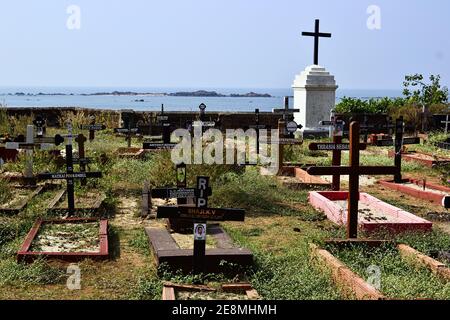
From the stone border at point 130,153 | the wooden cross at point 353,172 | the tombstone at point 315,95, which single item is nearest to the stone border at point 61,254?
the wooden cross at point 353,172

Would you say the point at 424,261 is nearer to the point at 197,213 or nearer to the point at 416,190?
the point at 197,213

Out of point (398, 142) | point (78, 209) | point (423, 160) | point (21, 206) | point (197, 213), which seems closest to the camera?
point (197, 213)

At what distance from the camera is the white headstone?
21.3 metres

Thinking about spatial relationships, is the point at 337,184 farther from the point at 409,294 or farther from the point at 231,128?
the point at 231,128

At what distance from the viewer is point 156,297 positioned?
590cm

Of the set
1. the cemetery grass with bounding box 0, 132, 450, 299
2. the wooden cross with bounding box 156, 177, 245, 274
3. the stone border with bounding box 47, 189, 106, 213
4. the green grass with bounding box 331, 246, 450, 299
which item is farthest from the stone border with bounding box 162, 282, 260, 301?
the stone border with bounding box 47, 189, 106, 213

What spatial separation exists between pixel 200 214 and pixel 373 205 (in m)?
4.42

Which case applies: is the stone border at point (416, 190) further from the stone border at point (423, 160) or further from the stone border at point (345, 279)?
the stone border at point (345, 279)

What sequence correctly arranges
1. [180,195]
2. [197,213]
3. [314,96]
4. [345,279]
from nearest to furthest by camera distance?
[345,279] → [197,213] → [180,195] → [314,96]

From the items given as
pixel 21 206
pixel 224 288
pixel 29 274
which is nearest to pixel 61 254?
pixel 29 274

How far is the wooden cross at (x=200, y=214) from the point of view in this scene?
6363 millimetres

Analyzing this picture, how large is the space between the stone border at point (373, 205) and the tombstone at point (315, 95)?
1083cm

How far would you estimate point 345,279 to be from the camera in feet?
19.9

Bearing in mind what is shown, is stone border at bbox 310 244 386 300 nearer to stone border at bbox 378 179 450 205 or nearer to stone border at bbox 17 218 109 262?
stone border at bbox 17 218 109 262
